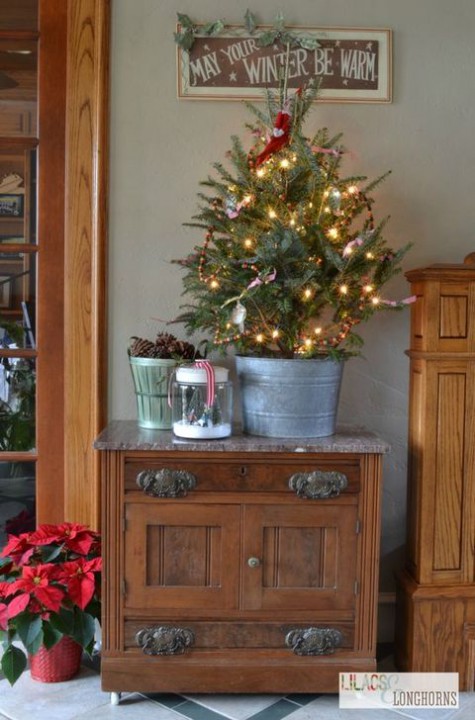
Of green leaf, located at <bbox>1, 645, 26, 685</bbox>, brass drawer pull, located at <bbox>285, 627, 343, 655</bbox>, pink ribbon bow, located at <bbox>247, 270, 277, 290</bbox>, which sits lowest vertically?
green leaf, located at <bbox>1, 645, 26, 685</bbox>

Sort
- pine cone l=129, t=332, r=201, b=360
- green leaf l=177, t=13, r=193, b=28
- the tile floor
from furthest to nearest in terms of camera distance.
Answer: green leaf l=177, t=13, r=193, b=28, pine cone l=129, t=332, r=201, b=360, the tile floor

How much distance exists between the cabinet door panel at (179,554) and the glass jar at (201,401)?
0.73 ft

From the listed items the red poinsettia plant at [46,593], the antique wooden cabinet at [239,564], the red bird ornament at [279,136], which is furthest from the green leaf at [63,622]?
the red bird ornament at [279,136]

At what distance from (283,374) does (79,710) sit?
3.76 ft

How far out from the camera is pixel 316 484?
217 centimetres

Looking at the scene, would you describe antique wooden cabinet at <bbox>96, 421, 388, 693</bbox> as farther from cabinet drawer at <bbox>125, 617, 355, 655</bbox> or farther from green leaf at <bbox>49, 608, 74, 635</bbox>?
green leaf at <bbox>49, 608, 74, 635</bbox>

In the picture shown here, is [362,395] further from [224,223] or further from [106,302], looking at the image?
[106,302]

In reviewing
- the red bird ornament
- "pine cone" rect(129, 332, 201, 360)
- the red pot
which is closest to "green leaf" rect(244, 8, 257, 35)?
the red bird ornament

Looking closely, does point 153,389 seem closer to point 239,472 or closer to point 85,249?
point 239,472

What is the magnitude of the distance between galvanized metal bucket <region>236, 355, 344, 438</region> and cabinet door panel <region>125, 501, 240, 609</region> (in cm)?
29

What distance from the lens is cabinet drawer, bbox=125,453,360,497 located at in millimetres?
2162

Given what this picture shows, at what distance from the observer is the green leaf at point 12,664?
2146 millimetres

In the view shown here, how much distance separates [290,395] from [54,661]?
43.8 inches

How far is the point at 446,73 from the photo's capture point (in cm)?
262
